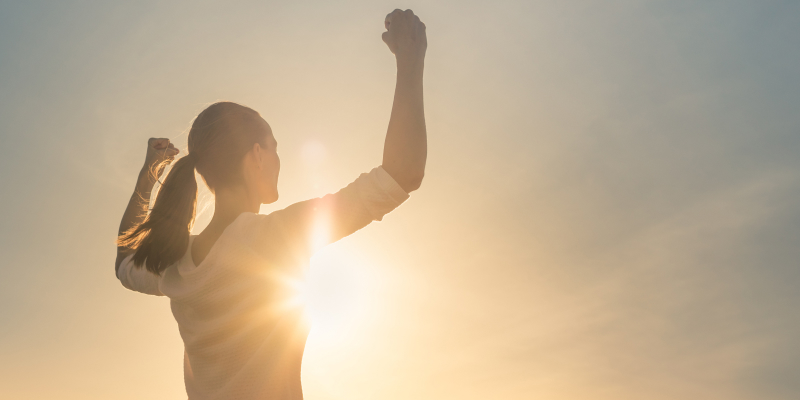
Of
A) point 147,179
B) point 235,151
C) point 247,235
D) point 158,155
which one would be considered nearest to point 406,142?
point 247,235

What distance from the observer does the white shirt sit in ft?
7.86

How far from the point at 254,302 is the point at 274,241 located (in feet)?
1.21

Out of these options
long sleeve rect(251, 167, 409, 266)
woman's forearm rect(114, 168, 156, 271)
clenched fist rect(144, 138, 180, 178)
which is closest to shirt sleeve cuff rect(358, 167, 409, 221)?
long sleeve rect(251, 167, 409, 266)

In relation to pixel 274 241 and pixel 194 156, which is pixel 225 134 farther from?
pixel 274 241

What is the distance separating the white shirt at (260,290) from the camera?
2.40m

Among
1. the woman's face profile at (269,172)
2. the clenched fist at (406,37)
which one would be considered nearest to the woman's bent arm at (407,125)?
the clenched fist at (406,37)

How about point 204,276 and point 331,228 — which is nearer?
point 331,228

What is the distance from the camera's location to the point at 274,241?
2506 millimetres

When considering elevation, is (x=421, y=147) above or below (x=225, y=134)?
below

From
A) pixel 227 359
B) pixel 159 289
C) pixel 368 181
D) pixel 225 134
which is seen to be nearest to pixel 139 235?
pixel 159 289

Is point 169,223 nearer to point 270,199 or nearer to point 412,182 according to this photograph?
point 270,199

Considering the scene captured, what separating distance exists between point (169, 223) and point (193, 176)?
36 cm

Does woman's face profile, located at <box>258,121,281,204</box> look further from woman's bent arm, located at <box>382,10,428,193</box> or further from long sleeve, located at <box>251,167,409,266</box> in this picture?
woman's bent arm, located at <box>382,10,428,193</box>

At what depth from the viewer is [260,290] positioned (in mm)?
2611
